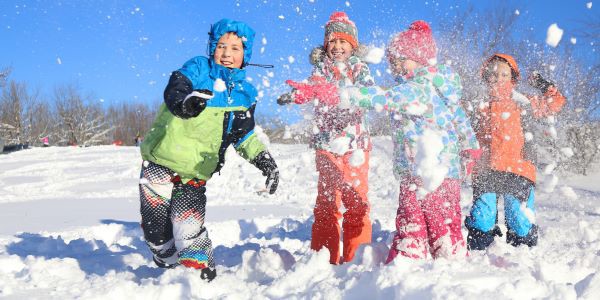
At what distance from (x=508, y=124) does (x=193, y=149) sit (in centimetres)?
248

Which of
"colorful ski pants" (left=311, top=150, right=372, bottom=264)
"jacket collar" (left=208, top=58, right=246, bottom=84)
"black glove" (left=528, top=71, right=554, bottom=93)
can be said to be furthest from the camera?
"black glove" (left=528, top=71, right=554, bottom=93)

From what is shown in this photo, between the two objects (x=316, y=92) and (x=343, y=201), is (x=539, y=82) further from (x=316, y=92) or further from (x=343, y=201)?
(x=316, y=92)

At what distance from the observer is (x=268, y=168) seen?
10.8ft

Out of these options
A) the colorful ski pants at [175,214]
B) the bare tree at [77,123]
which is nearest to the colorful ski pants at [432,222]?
the colorful ski pants at [175,214]

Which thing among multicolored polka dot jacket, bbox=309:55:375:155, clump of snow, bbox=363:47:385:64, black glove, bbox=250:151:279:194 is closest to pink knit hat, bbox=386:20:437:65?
clump of snow, bbox=363:47:385:64

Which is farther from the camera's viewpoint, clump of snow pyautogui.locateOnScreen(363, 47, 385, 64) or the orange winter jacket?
the orange winter jacket

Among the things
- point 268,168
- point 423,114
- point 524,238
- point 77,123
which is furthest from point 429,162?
point 77,123

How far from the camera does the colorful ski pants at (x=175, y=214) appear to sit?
117 inches

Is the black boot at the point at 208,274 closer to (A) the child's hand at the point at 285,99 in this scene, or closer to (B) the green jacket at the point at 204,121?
(B) the green jacket at the point at 204,121

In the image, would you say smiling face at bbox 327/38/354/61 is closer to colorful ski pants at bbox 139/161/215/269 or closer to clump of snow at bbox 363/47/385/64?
clump of snow at bbox 363/47/385/64

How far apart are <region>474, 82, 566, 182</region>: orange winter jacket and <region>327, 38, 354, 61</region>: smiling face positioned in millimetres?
1227

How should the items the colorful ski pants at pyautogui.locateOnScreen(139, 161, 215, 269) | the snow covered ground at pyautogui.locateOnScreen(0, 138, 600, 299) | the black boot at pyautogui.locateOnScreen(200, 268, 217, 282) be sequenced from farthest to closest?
the colorful ski pants at pyautogui.locateOnScreen(139, 161, 215, 269) < the black boot at pyautogui.locateOnScreen(200, 268, 217, 282) < the snow covered ground at pyautogui.locateOnScreen(0, 138, 600, 299)

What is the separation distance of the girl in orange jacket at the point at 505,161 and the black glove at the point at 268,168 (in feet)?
5.58

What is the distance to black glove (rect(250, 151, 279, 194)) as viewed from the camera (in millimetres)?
3244
